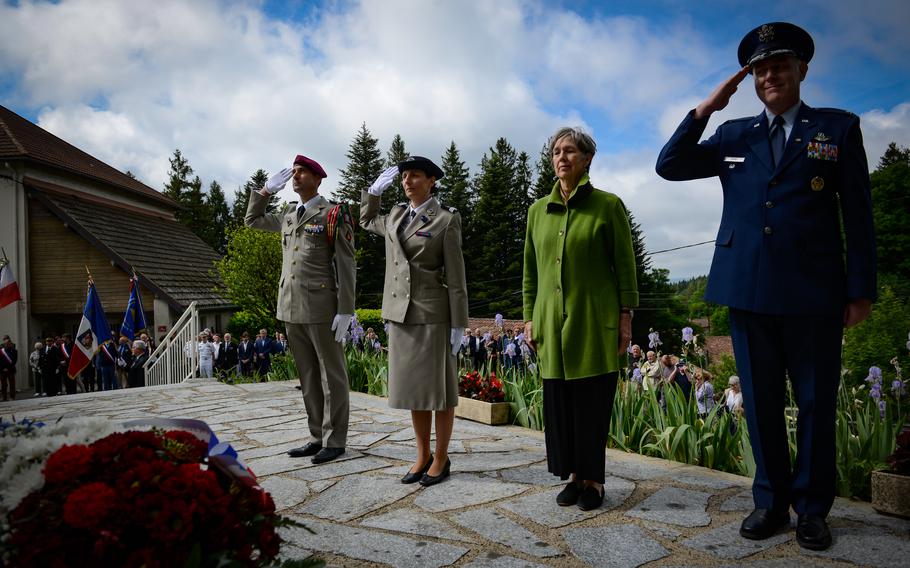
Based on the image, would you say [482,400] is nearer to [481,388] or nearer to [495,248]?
[481,388]

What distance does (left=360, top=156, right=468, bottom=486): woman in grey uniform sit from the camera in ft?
11.6

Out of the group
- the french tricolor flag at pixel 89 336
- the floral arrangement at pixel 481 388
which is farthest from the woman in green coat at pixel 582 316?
the french tricolor flag at pixel 89 336

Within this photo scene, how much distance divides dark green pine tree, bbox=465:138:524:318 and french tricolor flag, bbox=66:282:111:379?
1129 inches

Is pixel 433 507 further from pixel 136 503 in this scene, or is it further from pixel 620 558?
pixel 136 503

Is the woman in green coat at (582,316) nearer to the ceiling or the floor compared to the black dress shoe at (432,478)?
nearer to the ceiling

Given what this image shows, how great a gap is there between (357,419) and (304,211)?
221cm

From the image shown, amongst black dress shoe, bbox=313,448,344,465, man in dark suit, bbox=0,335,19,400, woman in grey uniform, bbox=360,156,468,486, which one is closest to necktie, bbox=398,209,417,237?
woman in grey uniform, bbox=360,156,468,486

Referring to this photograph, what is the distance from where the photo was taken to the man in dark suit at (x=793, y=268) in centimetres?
249

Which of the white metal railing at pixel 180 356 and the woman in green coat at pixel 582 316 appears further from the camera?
the white metal railing at pixel 180 356

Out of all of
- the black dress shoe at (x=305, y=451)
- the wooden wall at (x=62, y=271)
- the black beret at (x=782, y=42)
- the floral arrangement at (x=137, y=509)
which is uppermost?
the wooden wall at (x=62, y=271)

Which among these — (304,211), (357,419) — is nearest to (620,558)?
(304,211)

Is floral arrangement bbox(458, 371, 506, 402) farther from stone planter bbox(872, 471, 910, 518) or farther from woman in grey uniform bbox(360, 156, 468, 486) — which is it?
stone planter bbox(872, 471, 910, 518)

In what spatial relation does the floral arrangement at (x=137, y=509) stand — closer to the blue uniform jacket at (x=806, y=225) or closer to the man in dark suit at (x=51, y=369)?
the blue uniform jacket at (x=806, y=225)

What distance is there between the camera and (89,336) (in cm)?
1248
